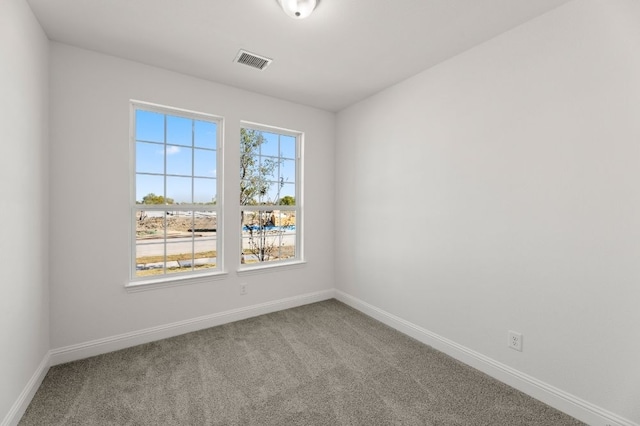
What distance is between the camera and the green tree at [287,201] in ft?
12.2

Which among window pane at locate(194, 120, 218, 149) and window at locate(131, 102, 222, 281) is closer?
window at locate(131, 102, 222, 281)

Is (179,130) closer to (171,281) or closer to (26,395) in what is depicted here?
(171,281)

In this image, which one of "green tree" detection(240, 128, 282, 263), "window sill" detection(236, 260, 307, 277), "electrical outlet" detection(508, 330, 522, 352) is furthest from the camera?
"green tree" detection(240, 128, 282, 263)

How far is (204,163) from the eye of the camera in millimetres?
3094

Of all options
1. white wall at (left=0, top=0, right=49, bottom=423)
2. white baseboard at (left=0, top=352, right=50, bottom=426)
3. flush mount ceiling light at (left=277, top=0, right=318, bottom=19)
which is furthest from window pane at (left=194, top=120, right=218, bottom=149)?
white baseboard at (left=0, top=352, right=50, bottom=426)

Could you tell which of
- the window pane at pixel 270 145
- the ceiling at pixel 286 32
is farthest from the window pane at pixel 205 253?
the ceiling at pixel 286 32

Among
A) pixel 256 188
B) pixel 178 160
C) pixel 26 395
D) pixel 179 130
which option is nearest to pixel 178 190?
pixel 178 160

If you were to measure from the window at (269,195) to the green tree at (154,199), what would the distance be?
2.61 feet

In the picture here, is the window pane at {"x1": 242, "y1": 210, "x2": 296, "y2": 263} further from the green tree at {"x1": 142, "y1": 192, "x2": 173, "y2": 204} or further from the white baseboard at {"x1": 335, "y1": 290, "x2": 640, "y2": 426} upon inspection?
the white baseboard at {"x1": 335, "y1": 290, "x2": 640, "y2": 426}

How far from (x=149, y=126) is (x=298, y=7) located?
6.32 ft

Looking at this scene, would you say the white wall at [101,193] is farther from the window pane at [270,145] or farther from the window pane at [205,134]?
the window pane at [270,145]

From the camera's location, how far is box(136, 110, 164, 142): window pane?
2.76m

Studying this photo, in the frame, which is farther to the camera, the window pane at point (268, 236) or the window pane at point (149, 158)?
the window pane at point (268, 236)

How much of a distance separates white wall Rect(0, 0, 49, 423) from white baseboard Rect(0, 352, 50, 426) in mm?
16
